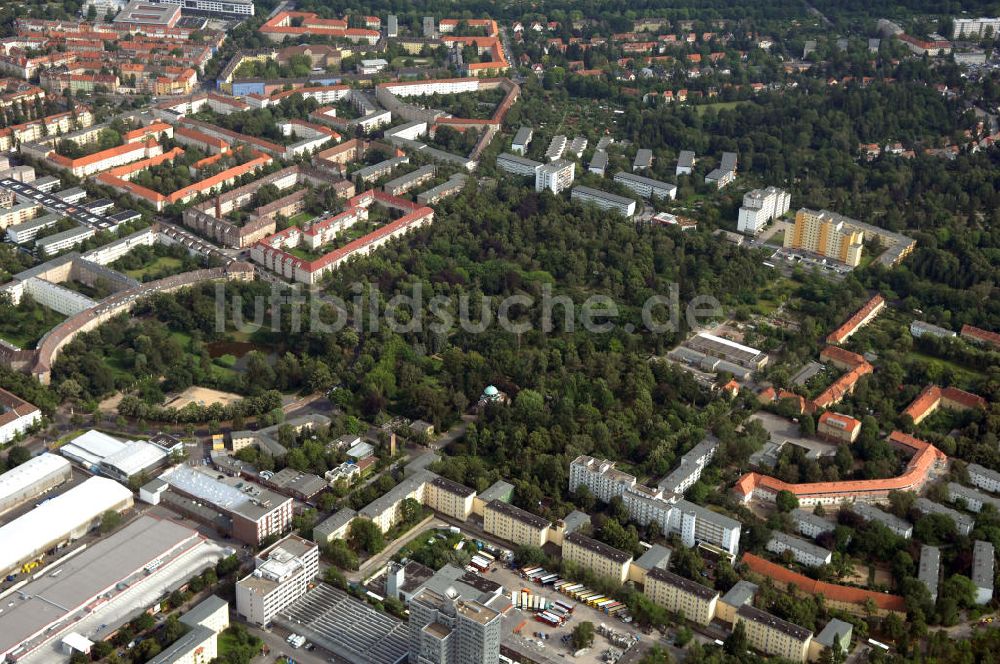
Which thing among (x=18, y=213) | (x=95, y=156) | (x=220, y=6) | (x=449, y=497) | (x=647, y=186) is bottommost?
(x=449, y=497)

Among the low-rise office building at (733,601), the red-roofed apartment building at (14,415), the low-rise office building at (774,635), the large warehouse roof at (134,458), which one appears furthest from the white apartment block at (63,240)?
the low-rise office building at (774,635)

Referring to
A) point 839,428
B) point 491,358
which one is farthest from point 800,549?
point 491,358

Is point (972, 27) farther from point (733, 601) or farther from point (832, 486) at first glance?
point (733, 601)

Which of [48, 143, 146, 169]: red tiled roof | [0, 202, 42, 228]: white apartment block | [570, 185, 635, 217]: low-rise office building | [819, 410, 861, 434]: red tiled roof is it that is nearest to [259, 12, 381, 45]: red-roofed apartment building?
[48, 143, 146, 169]: red tiled roof

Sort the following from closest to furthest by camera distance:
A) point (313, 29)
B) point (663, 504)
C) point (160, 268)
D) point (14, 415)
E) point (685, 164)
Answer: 1. point (663, 504)
2. point (14, 415)
3. point (160, 268)
4. point (685, 164)
5. point (313, 29)

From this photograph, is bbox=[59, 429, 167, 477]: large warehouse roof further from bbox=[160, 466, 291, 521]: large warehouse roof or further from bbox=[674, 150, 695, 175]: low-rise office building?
bbox=[674, 150, 695, 175]: low-rise office building

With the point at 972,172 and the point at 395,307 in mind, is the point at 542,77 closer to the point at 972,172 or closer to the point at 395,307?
the point at 972,172
